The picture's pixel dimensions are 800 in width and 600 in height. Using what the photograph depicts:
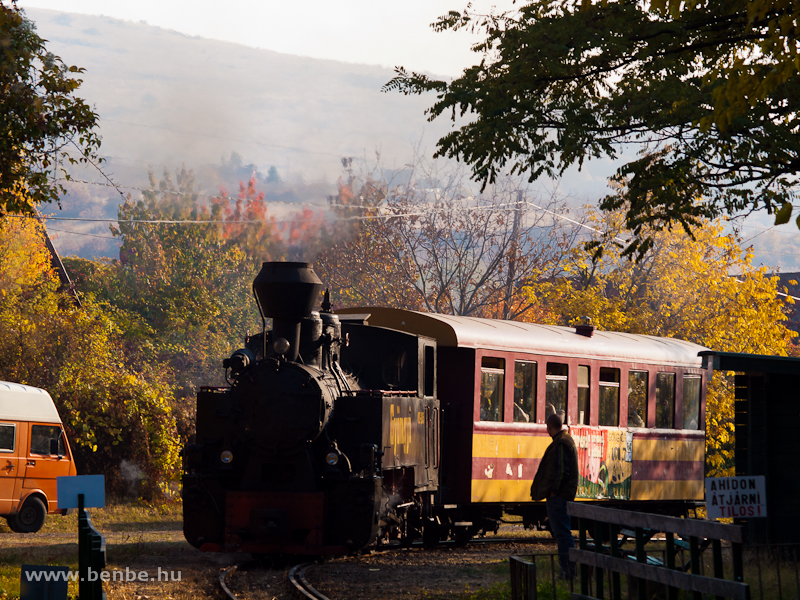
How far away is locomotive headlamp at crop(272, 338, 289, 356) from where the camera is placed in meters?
10.8

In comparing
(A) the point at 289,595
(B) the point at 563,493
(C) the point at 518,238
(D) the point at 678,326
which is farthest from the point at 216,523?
(C) the point at 518,238

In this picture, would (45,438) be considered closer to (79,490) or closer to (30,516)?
(30,516)

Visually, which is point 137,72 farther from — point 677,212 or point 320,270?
point 677,212

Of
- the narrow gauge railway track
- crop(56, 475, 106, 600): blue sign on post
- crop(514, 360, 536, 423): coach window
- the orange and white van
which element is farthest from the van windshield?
crop(56, 475, 106, 600): blue sign on post

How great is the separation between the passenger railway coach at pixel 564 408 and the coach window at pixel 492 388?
0.01 m

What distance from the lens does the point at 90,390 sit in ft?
70.6

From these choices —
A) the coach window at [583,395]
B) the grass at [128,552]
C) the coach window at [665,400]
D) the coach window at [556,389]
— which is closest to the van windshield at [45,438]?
the grass at [128,552]

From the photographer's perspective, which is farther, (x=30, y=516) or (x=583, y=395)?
(x=30, y=516)

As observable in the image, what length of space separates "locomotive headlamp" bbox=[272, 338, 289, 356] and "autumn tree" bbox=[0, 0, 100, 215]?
11.3 ft

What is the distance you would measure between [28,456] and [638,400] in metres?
10.6

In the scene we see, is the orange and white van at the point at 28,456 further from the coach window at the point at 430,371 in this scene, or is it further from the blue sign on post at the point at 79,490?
the blue sign on post at the point at 79,490

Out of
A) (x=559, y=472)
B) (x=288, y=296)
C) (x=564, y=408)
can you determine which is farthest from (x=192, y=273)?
(x=559, y=472)

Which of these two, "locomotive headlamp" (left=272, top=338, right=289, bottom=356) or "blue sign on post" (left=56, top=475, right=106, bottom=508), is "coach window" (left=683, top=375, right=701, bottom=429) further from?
"blue sign on post" (left=56, top=475, right=106, bottom=508)

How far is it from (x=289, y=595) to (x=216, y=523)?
6.44ft
